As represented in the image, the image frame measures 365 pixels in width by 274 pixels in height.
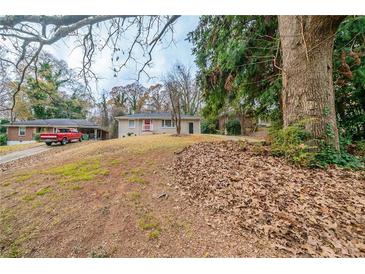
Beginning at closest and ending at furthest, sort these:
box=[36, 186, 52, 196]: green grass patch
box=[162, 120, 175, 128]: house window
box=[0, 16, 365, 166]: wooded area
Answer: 1. box=[36, 186, 52, 196]: green grass patch
2. box=[0, 16, 365, 166]: wooded area
3. box=[162, 120, 175, 128]: house window

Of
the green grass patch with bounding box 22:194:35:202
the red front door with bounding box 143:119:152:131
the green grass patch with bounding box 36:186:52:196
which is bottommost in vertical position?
the green grass patch with bounding box 22:194:35:202

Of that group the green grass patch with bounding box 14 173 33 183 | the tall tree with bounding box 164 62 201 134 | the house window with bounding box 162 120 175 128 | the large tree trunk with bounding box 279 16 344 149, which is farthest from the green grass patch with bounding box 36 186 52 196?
the house window with bounding box 162 120 175 128

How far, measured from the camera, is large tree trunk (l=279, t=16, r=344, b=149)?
2.57m

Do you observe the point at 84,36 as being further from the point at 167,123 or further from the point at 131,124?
the point at 167,123

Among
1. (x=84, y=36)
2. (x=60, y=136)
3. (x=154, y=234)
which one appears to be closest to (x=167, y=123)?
(x=60, y=136)

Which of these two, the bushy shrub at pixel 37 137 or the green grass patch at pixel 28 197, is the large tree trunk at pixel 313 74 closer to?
the green grass patch at pixel 28 197

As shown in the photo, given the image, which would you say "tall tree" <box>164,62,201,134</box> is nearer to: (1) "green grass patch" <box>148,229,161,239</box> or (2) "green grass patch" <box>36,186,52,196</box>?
(2) "green grass patch" <box>36,186,52,196</box>

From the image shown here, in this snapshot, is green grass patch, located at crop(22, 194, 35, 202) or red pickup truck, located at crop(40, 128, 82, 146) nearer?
green grass patch, located at crop(22, 194, 35, 202)

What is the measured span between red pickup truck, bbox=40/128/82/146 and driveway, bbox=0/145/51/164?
0.22 metres

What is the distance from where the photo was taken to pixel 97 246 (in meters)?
1.59

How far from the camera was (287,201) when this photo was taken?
1.86 m

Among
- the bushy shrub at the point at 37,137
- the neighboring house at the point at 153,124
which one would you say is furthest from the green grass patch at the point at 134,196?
the neighboring house at the point at 153,124

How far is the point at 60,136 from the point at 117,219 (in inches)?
169
